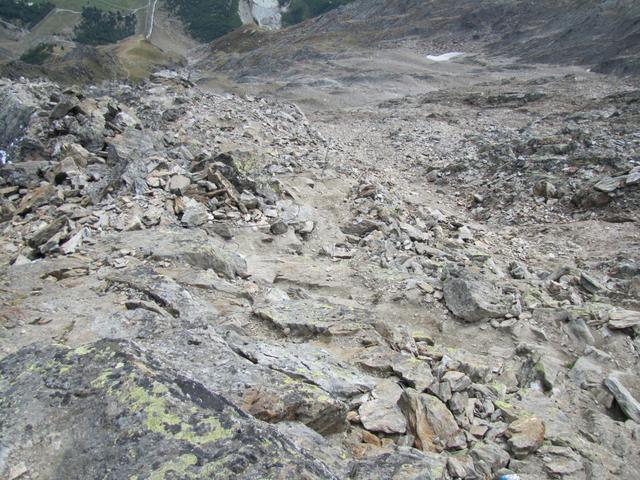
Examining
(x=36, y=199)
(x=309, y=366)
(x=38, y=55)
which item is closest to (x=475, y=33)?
(x=36, y=199)

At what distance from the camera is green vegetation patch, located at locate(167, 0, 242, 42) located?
106375 mm

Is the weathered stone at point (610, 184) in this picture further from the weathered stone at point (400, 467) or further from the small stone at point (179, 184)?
the weathered stone at point (400, 467)

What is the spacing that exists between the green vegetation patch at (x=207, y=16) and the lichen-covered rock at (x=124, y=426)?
115 m

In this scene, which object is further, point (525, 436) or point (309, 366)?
point (309, 366)

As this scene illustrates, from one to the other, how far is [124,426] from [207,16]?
12099cm

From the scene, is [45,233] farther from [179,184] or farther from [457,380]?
[457,380]

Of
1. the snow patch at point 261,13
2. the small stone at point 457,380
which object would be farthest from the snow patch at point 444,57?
the snow patch at point 261,13

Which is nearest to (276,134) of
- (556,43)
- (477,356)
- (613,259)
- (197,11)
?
(613,259)

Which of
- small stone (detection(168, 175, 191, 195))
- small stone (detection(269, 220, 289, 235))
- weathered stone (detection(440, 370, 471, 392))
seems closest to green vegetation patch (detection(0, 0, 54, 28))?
small stone (detection(168, 175, 191, 195))

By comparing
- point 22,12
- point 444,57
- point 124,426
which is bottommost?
point 124,426

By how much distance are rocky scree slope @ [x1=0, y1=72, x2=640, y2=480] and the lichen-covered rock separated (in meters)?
0.01

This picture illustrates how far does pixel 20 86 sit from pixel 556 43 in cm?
4693

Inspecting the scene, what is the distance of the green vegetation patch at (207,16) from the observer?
106m

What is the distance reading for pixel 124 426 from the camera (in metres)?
3.02
